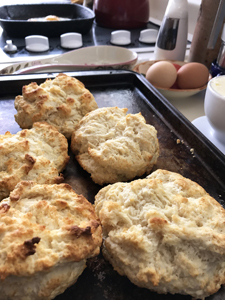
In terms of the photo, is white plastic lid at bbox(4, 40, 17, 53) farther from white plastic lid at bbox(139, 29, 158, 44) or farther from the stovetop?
white plastic lid at bbox(139, 29, 158, 44)

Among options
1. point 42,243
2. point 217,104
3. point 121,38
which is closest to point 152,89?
point 217,104

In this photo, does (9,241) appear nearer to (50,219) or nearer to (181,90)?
(50,219)

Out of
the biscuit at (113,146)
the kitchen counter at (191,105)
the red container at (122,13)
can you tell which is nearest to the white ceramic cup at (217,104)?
the biscuit at (113,146)

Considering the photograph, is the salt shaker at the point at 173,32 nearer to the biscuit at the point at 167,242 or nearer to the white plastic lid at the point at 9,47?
the white plastic lid at the point at 9,47

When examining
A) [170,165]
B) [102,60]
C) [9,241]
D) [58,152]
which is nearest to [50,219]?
[9,241]

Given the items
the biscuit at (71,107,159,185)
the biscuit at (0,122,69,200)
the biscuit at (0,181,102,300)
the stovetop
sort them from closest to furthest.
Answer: the biscuit at (0,181,102,300)
the biscuit at (0,122,69,200)
the biscuit at (71,107,159,185)
the stovetop

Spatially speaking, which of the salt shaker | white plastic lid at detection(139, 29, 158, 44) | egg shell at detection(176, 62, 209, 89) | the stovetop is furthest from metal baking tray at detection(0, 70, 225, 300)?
white plastic lid at detection(139, 29, 158, 44)
